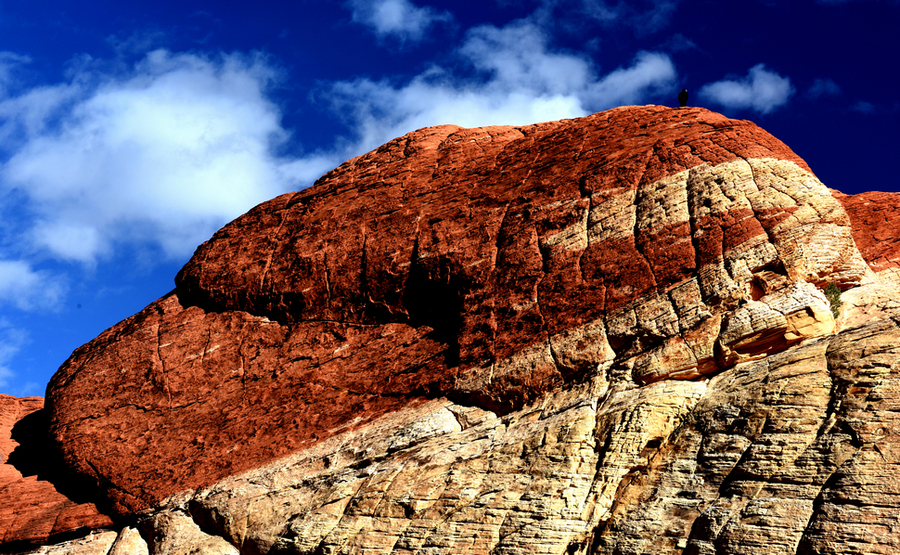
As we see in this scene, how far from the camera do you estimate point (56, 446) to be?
25.8 meters

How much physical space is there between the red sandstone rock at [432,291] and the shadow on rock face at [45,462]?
778mm

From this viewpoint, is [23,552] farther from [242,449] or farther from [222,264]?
[222,264]

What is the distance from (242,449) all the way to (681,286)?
45.8ft

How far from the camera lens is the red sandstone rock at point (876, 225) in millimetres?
21016

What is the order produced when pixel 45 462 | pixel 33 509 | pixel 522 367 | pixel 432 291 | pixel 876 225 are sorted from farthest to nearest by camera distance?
pixel 45 462 < pixel 33 509 < pixel 432 291 < pixel 876 225 < pixel 522 367

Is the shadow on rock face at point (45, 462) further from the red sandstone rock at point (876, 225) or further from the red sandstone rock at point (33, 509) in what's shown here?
the red sandstone rock at point (876, 225)

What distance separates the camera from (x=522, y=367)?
64.4 feet

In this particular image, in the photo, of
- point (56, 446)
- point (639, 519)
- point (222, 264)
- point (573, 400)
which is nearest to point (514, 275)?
point (573, 400)

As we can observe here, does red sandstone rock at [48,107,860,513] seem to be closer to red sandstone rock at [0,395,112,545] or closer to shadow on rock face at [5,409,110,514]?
shadow on rock face at [5,409,110,514]

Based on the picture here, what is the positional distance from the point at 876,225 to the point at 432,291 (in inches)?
564

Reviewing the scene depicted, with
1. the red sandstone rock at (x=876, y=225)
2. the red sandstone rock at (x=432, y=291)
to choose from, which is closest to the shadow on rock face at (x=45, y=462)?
the red sandstone rock at (x=432, y=291)

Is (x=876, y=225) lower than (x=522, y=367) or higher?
higher

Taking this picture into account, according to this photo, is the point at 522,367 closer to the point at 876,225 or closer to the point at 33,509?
the point at 876,225

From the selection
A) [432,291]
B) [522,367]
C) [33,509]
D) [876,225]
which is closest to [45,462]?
[33,509]
